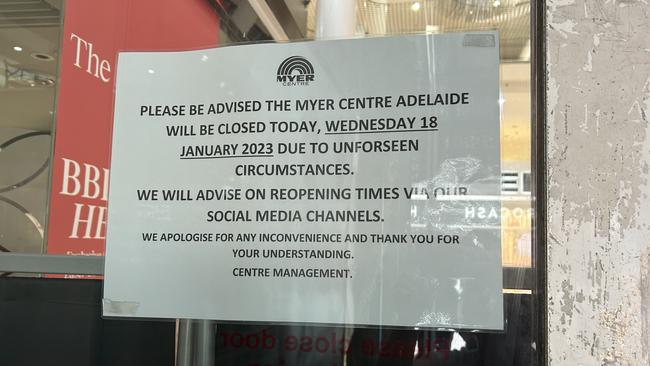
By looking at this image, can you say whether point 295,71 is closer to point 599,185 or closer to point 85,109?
point 599,185

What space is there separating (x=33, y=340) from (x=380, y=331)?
92 centimetres

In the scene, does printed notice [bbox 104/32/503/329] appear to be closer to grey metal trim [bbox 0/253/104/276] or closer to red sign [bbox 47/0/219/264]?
grey metal trim [bbox 0/253/104/276]

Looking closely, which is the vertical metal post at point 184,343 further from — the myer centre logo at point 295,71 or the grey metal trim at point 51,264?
the myer centre logo at point 295,71

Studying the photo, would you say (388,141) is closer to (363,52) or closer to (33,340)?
(363,52)


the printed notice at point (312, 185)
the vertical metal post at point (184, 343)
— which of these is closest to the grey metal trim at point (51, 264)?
the printed notice at point (312, 185)

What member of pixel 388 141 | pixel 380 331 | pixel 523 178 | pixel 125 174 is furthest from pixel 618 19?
pixel 125 174

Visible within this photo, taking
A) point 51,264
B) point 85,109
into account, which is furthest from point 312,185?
point 85,109

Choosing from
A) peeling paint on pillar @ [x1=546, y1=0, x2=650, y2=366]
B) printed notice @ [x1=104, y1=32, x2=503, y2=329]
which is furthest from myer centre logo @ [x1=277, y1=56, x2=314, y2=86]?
peeling paint on pillar @ [x1=546, y1=0, x2=650, y2=366]

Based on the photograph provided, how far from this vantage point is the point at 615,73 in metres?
0.91

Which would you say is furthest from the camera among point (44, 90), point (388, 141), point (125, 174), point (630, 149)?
point (44, 90)

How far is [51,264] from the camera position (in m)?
1.28

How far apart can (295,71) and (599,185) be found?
64 centimetres

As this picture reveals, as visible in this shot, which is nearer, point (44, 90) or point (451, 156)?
point (451, 156)

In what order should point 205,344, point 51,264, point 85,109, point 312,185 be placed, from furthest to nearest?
point 85,109 → point 51,264 → point 205,344 → point 312,185
